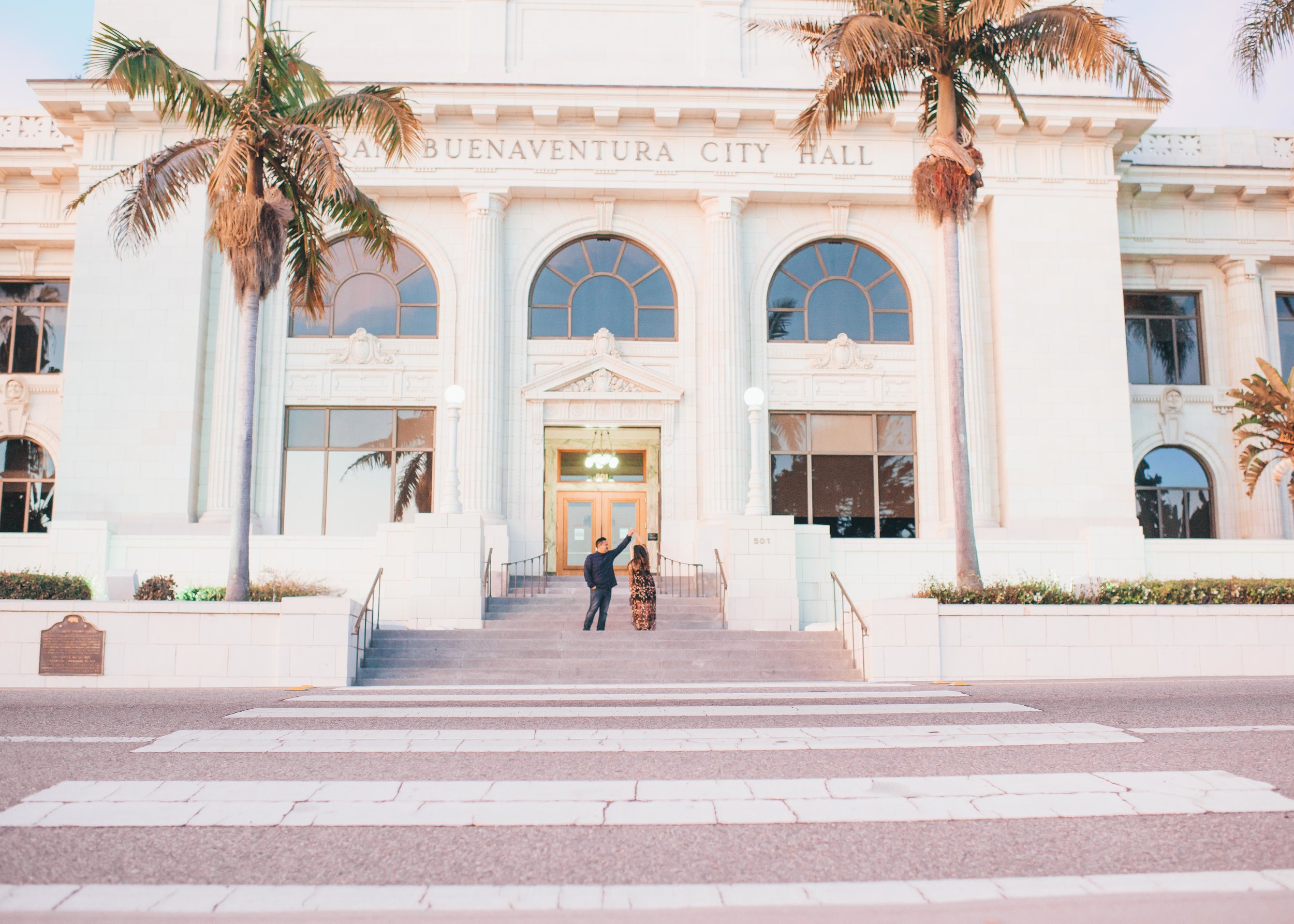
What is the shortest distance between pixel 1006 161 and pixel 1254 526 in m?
11.3

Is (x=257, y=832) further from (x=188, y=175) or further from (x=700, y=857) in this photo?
(x=188, y=175)

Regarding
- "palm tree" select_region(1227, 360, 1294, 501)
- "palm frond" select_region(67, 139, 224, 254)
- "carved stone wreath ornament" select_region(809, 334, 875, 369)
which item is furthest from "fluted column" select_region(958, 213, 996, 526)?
"palm frond" select_region(67, 139, 224, 254)

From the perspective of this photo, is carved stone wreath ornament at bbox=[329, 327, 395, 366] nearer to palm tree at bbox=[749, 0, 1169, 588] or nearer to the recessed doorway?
the recessed doorway

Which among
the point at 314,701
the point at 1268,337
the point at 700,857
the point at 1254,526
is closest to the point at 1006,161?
the point at 1268,337

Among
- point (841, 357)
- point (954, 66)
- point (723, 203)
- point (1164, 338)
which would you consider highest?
point (723, 203)

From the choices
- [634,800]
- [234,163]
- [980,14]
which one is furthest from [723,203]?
[634,800]

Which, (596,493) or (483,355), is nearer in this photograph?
(483,355)

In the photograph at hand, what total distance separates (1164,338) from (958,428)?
49.2 feet

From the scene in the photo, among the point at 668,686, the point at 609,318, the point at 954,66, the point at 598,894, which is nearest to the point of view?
the point at 598,894

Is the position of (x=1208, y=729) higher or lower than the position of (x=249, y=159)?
lower

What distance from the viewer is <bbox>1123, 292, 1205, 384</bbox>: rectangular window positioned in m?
27.0

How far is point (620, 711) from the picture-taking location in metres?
9.68

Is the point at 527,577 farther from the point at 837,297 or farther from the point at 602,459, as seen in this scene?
the point at 837,297

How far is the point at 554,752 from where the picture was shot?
7121 mm
